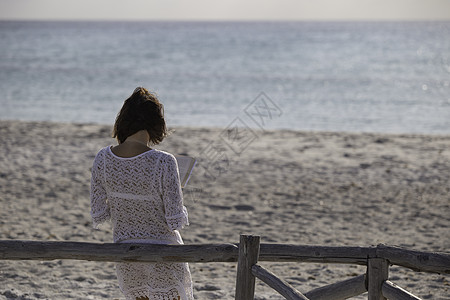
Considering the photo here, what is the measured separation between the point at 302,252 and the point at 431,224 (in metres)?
4.81

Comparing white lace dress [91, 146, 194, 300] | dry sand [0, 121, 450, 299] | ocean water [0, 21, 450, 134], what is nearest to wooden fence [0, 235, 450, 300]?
white lace dress [91, 146, 194, 300]

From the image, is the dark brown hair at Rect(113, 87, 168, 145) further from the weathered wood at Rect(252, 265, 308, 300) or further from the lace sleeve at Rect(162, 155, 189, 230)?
the weathered wood at Rect(252, 265, 308, 300)

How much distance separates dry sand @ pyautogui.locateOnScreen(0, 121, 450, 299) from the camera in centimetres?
589

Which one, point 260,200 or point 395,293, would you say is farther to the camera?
point 260,200

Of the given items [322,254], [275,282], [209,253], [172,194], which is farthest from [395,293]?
[172,194]

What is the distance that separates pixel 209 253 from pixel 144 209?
1.50 feet

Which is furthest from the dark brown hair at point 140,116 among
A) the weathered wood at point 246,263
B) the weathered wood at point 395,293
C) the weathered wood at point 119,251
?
the weathered wood at point 395,293

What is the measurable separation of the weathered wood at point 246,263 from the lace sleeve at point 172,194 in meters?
0.43

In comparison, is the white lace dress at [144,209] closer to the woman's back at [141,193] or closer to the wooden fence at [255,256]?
the woman's back at [141,193]

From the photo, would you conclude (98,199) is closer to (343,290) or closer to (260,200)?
(343,290)

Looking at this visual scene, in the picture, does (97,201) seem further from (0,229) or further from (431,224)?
(431,224)

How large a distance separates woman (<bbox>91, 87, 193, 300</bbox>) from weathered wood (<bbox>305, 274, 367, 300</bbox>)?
91 centimetres

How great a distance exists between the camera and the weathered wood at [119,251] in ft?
10.4

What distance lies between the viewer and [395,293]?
315 centimetres
